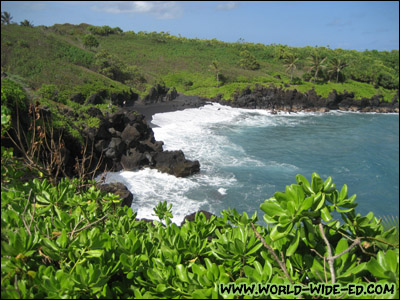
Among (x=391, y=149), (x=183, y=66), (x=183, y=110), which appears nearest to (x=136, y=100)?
(x=183, y=110)

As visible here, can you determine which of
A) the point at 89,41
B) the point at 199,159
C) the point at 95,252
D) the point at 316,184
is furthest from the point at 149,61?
the point at 316,184

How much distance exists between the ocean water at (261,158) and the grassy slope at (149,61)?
973 cm

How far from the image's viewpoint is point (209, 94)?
45.7 metres

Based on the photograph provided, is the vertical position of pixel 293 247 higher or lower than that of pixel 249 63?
lower

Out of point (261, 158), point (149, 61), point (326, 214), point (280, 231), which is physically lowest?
point (261, 158)

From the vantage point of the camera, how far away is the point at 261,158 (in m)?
22.6

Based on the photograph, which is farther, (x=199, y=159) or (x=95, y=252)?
(x=199, y=159)

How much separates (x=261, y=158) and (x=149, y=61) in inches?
1615

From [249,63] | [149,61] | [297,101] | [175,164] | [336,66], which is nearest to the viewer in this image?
[175,164]

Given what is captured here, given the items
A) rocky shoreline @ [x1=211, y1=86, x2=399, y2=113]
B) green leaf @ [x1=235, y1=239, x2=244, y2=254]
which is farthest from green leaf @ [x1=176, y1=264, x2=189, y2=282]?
rocky shoreline @ [x1=211, y1=86, x2=399, y2=113]

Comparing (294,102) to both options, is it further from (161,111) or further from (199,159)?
(199,159)

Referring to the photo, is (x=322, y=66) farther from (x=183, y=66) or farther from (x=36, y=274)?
(x=36, y=274)

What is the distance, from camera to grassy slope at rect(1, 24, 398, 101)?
33.8m

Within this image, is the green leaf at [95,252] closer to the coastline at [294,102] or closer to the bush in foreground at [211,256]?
the bush in foreground at [211,256]
